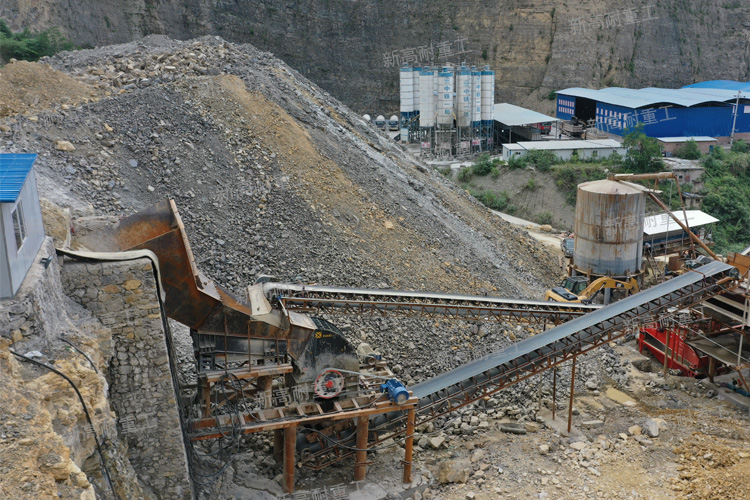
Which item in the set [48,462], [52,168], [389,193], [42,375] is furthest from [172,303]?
[389,193]

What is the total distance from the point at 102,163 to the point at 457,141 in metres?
27.9

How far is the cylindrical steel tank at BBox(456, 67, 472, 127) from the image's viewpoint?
1591 inches

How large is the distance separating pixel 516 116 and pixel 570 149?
829cm

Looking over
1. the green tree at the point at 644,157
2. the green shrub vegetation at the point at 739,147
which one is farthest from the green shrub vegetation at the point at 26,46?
the green shrub vegetation at the point at 739,147

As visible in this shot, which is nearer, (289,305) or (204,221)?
(289,305)

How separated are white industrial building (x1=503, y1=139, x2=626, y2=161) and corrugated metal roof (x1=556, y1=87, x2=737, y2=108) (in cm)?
415

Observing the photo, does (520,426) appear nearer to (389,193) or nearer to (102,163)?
(389,193)

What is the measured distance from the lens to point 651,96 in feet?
148

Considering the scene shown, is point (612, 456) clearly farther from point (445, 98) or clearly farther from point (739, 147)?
point (739, 147)

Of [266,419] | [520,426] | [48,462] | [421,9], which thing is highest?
[421,9]

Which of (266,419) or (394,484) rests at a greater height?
(266,419)

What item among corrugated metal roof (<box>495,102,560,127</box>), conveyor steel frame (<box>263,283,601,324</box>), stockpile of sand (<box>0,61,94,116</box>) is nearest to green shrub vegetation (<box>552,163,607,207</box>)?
corrugated metal roof (<box>495,102,560,127</box>)

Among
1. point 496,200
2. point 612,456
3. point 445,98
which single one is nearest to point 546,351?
point 612,456

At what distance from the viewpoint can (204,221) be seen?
54.0ft
